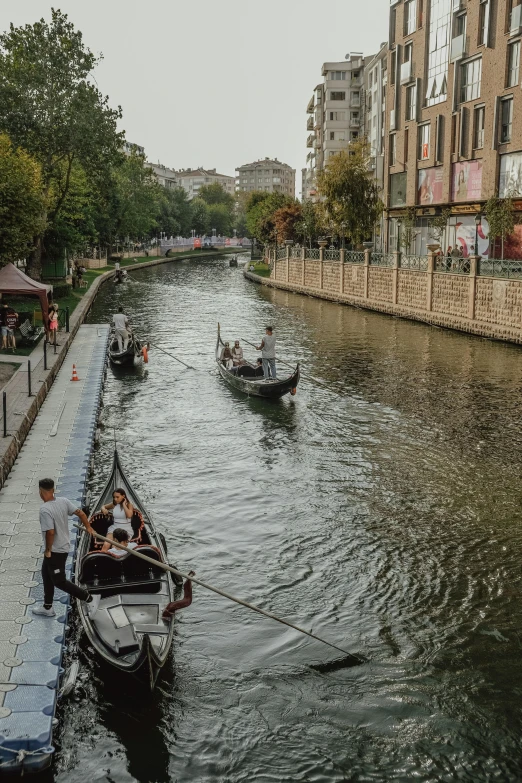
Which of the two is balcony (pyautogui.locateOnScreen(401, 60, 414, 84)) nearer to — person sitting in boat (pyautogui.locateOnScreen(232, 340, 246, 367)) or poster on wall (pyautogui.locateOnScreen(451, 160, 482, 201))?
poster on wall (pyautogui.locateOnScreen(451, 160, 482, 201))

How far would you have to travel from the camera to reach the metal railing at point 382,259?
1953 inches

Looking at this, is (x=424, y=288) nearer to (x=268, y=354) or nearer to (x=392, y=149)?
(x=268, y=354)

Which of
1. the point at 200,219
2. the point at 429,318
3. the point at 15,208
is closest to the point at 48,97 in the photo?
the point at 15,208

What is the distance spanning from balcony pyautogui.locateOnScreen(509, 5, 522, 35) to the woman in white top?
142ft

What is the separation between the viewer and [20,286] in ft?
103

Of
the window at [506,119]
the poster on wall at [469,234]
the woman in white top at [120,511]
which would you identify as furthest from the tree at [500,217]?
the woman in white top at [120,511]

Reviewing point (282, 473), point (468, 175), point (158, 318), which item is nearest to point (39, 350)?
point (282, 473)

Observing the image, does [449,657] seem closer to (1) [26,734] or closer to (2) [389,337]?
(1) [26,734]

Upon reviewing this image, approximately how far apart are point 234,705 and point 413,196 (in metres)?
54.7

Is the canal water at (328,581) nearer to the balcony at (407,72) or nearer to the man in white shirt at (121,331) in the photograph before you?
the man in white shirt at (121,331)

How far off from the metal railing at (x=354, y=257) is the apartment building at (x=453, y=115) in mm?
6282

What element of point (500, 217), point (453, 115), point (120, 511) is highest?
point (453, 115)

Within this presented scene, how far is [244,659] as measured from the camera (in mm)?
11289

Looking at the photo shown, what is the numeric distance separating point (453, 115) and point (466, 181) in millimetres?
→ 4918
